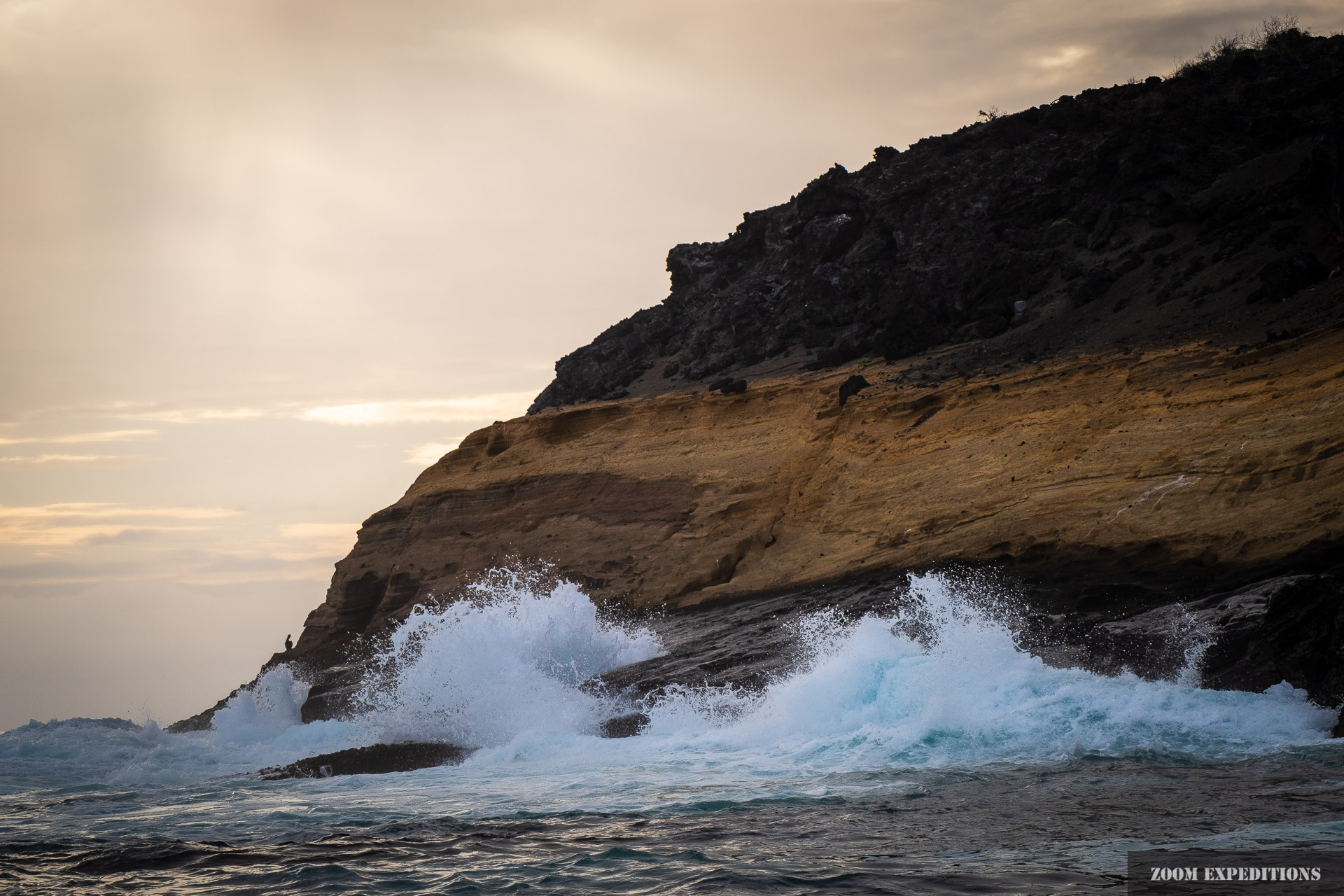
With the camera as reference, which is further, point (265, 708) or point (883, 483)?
point (265, 708)

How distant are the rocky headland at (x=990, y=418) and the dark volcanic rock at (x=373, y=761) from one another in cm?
344

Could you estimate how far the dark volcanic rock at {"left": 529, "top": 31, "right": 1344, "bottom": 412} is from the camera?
21.6 m

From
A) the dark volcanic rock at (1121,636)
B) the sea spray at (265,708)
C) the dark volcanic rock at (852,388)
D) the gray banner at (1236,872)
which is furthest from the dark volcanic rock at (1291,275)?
the sea spray at (265,708)

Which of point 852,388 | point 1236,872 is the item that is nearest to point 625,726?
point 1236,872

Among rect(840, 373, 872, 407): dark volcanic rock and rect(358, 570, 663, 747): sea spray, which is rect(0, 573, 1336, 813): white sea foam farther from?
rect(840, 373, 872, 407): dark volcanic rock

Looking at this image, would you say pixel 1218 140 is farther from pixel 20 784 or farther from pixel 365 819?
pixel 20 784

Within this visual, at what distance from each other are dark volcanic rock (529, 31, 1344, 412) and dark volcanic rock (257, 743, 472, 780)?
15754 millimetres

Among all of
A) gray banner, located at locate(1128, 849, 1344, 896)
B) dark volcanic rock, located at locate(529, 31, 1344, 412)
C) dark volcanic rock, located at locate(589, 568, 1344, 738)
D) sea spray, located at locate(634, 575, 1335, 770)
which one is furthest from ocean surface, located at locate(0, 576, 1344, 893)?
dark volcanic rock, located at locate(529, 31, 1344, 412)

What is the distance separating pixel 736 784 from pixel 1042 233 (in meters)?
21.9

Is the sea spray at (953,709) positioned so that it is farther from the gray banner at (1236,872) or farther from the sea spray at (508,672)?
the gray banner at (1236,872)

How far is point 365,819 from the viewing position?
9.60 meters

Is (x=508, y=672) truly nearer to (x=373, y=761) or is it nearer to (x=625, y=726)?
(x=625, y=726)

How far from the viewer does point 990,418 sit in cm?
2039

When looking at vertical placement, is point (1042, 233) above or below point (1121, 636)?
above
